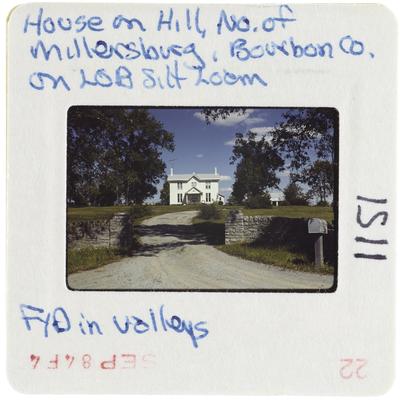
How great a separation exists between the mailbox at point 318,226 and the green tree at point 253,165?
25 cm

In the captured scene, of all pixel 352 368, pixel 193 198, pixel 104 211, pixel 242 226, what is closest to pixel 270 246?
pixel 242 226

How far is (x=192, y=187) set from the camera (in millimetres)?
1917

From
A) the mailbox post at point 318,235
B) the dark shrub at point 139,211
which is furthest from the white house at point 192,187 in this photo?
the mailbox post at point 318,235

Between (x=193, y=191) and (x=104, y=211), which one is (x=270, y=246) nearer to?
(x=193, y=191)

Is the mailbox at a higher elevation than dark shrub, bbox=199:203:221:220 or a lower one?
lower

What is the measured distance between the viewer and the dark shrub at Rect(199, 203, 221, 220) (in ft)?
6.46

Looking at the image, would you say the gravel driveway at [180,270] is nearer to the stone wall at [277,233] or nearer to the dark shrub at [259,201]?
the stone wall at [277,233]

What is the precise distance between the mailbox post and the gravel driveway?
0.07m

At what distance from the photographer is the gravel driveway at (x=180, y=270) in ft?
A: 6.44

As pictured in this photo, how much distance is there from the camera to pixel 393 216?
1.95 meters

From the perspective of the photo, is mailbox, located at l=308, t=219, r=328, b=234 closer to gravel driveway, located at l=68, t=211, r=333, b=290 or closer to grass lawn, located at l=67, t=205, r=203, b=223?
gravel driveway, located at l=68, t=211, r=333, b=290

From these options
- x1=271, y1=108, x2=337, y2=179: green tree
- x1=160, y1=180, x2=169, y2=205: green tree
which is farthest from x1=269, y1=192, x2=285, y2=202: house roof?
x1=160, y1=180, x2=169, y2=205: green tree

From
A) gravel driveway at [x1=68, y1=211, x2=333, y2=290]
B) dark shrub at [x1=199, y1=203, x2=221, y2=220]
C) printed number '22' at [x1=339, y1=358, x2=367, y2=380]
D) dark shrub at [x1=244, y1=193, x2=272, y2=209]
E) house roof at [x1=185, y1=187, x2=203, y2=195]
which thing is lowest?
printed number '22' at [x1=339, y1=358, x2=367, y2=380]

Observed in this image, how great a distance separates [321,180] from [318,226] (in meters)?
0.22
